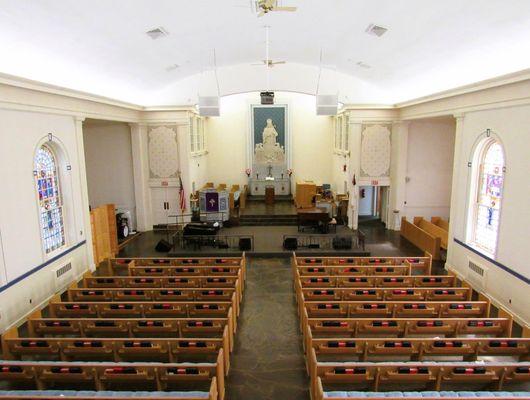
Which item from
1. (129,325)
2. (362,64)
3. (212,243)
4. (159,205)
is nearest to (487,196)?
(362,64)

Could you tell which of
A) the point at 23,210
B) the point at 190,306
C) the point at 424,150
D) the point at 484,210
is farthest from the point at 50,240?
the point at 424,150

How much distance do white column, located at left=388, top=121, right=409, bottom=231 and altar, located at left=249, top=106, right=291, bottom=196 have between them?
7.25 meters

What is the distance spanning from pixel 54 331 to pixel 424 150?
15.5m

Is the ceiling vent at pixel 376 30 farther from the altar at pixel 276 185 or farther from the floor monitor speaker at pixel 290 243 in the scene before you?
the altar at pixel 276 185

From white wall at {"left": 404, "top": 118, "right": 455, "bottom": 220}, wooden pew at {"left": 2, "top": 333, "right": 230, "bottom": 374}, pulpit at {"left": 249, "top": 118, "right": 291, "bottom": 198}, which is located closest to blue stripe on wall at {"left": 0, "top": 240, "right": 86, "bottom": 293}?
wooden pew at {"left": 2, "top": 333, "right": 230, "bottom": 374}

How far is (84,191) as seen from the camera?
1198 centimetres

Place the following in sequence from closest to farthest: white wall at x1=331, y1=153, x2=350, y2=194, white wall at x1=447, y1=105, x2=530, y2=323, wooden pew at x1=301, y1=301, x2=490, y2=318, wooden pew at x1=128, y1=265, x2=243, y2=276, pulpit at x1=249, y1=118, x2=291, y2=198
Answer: wooden pew at x1=301, y1=301, x2=490, y2=318 → white wall at x1=447, y1=105, x2=530, y2=323 → wooden pew at x1=128, y1=265, x2=243, y2=276 → white wall at x1=331, y1=153, x2=350, y2=194 → pulpit at x1=249, y1=118, x2=291, y2=198

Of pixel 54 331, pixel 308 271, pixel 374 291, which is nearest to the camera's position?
pixel 54 331

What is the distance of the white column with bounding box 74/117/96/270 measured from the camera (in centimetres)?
1167

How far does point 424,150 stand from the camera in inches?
661

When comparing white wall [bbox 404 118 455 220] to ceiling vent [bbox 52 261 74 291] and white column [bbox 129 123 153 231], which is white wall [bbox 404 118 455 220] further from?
ceiling vent [bbox 52 261 74 291]

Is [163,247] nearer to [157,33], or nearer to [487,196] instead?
[157,33]

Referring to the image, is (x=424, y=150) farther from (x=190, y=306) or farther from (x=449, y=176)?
(x=190, y=306)

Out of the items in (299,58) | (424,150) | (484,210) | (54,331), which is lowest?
(54,331)
